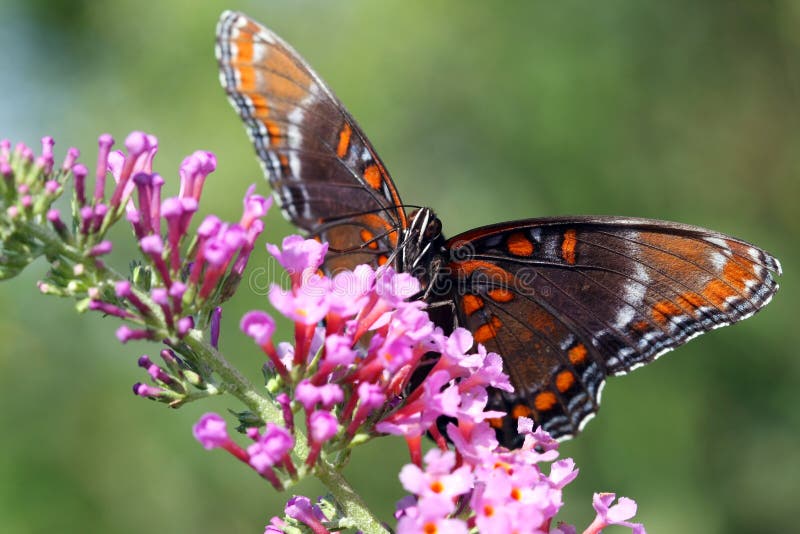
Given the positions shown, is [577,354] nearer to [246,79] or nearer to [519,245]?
[519,245]

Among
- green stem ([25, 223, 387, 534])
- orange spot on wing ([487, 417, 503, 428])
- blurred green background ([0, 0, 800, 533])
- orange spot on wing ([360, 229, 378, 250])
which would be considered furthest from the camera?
blurred green background ([0, 0, 800, 533])

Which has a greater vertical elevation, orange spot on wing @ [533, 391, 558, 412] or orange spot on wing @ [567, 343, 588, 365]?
orange spot on wing @ [567, 343, 588, 365]

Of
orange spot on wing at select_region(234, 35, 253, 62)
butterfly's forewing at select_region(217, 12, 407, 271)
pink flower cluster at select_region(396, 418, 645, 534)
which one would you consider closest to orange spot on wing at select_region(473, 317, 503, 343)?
butterfly's forewing at select_region(217, 12, 407, 271)

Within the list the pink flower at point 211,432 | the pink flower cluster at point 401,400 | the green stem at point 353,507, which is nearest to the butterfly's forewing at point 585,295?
the pink flower cluster at point 401,400

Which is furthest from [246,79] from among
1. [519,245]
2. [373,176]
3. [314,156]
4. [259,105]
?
[519,245]

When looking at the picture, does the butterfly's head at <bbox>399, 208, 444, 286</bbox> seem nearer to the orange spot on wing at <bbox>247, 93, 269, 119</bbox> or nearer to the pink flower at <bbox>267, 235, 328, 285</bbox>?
the pink flower at <bbox>267, 235, 328, 285</bbox>

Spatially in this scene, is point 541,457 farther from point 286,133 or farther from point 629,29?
point 629,29
